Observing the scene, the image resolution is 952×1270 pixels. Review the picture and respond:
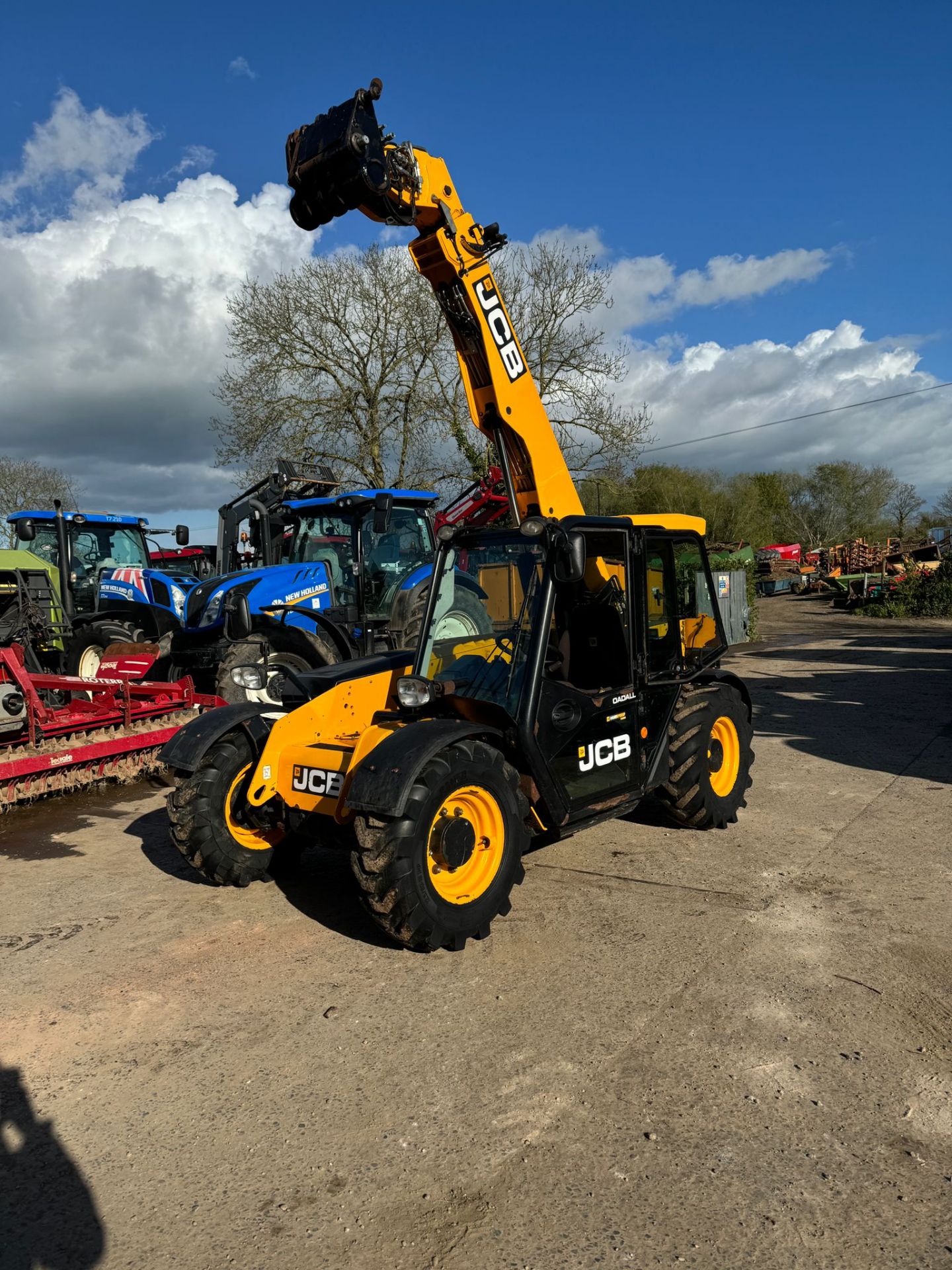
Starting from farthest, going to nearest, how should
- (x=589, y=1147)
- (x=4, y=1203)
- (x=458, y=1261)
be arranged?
(x=589, y=1147)
(x=4, y=1203)
(x=458, y=1261)

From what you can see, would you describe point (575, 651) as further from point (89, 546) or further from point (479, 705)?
point (89, 546)

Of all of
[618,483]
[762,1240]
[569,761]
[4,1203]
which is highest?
[618,483]

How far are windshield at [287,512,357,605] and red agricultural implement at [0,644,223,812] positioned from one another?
186 centimetres

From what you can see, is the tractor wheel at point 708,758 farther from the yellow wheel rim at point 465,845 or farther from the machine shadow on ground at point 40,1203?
the machine shadow on ground at point 40,1203

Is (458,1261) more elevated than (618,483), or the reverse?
(618,483)

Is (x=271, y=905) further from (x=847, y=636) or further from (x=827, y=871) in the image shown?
(x=847, y=636)

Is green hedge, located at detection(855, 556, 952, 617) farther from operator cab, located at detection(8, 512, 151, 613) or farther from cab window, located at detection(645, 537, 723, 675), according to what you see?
cab window, located at detection(645, 537, 723, 675)

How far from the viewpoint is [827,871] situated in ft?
16.9

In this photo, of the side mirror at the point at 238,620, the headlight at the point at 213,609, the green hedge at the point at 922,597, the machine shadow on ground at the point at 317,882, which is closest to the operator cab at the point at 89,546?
the headlight at the point at 213,609

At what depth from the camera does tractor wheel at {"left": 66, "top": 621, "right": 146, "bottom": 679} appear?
10727 millimetres

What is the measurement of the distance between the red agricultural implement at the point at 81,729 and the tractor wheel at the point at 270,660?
0.62 ft

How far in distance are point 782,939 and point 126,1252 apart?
9.85ft

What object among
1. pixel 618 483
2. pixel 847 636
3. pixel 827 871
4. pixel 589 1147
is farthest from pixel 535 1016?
pixel 618 483

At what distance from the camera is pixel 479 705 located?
456cm
